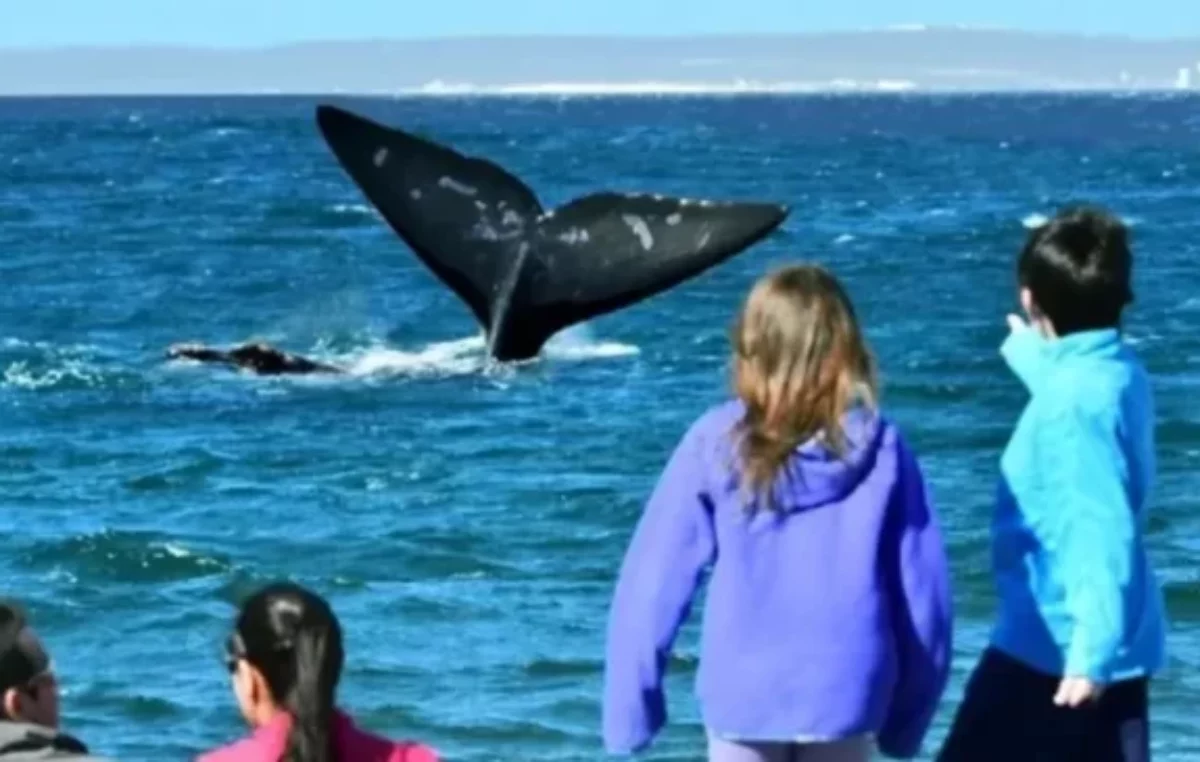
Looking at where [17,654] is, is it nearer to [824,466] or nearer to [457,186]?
[824,466]

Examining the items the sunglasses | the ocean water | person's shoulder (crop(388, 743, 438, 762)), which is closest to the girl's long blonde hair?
person's shoulder (crop(388, 743, 438, 762))

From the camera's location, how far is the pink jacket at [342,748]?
4.99 m

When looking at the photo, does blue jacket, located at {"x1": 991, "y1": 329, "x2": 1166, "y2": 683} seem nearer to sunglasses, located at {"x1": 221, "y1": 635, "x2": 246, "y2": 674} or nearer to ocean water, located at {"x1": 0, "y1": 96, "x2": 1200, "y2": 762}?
sunglasses, located at {"x1": 221, "y1": 635, "x2": 246, "y2": 674}

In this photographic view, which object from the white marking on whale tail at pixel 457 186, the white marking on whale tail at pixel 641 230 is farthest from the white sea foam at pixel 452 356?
the white marking on whale tail at pixel 641 230

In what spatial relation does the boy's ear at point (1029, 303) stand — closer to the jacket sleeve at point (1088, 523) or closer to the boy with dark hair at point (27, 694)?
the jacket sleeve at point (1088, 523)

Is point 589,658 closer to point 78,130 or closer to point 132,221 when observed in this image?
point 132,221

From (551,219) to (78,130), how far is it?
108352 mm

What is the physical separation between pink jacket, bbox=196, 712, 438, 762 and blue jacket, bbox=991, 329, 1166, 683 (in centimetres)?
113

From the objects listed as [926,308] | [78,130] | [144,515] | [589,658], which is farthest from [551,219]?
[78,130]

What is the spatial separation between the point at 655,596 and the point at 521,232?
7.95 metres

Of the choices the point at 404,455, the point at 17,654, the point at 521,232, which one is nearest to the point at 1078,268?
the point at 17,654

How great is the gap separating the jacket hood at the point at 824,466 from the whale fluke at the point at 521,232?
20.5 feet

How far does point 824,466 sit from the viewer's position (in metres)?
5.43

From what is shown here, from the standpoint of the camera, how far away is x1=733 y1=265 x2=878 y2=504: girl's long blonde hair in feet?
17.6
